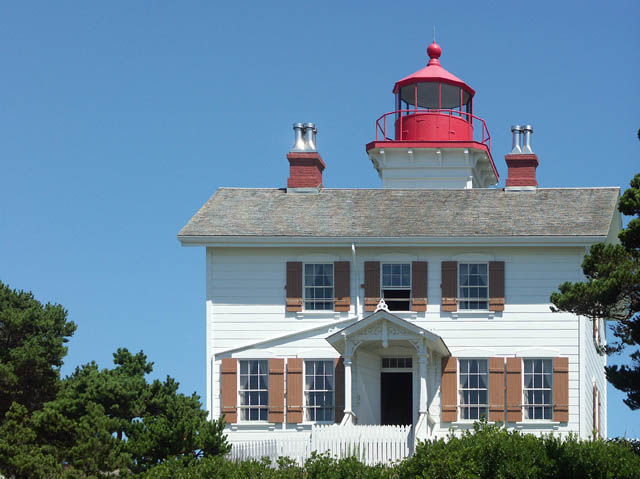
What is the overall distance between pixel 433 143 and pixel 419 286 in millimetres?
7488

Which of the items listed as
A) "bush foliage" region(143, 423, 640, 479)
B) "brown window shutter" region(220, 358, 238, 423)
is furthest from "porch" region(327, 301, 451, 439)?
"bush foliage" region(143, 423, 640, 479)

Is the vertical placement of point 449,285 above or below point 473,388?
above

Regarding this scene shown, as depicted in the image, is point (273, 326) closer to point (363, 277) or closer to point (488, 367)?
point (363, 277)

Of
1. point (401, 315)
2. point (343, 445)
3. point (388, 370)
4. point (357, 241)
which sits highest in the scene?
point (357, 241)

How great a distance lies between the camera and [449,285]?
31734 mm

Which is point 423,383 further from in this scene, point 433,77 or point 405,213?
point 433,77

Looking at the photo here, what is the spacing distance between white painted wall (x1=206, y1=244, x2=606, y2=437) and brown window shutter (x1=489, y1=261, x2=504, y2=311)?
0.50 ft

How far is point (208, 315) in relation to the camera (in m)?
32.0

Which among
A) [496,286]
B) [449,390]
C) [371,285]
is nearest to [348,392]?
[449,390]

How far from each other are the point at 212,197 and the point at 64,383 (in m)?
6.71

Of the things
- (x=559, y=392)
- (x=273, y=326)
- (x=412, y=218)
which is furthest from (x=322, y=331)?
(x=559, y=392)

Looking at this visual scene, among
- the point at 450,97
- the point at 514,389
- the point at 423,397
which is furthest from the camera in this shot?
the point at 450,97

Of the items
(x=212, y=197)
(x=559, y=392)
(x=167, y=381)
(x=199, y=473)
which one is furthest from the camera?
(x=212, y=197)

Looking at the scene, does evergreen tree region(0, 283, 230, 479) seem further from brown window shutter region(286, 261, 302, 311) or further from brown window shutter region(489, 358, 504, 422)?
brown window shutter region(489, 358, 504, 422)
